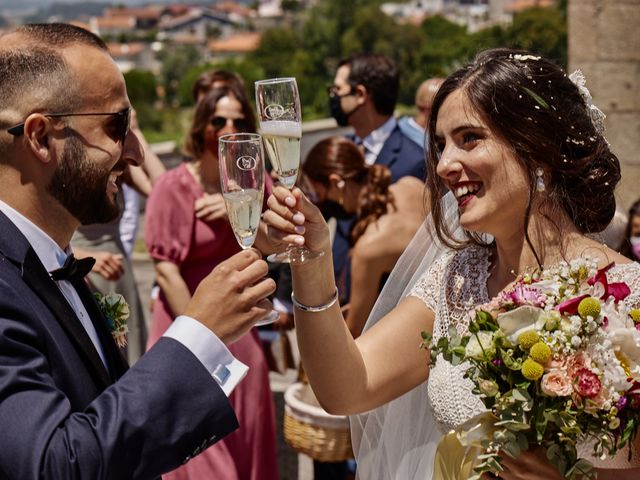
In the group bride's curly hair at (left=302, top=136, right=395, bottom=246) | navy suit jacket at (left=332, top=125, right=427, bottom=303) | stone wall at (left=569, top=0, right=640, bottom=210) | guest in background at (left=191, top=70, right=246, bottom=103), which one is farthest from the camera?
stone wall at (left=569, top=0, right=640, bottom=210)

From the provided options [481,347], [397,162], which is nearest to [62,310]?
[481,347]

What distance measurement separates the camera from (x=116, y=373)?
210 cm

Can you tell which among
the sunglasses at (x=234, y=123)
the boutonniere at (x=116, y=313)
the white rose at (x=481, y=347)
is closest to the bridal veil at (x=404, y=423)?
the white rose at (x=481, y=347)

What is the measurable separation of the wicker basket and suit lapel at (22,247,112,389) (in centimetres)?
239

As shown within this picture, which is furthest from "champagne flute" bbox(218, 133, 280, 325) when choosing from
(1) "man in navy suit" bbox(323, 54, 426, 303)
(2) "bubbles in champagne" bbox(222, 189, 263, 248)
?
(1) "man in navy suit" bbox(323, 54, 426, 303)

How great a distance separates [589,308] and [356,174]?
2.52 m

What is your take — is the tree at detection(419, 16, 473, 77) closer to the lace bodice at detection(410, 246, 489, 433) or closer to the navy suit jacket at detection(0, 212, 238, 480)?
the lace bodice at detection(410, 246, 489, 433)

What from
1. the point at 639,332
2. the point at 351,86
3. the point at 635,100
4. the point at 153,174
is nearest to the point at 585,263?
the point at 639,332

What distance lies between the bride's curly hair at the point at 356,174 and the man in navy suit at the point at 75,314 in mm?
2343

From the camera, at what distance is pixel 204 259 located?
4.47 m

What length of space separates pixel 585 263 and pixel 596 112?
0.70 m

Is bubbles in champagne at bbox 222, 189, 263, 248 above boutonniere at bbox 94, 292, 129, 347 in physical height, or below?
above

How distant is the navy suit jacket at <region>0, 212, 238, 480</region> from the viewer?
1595 mm

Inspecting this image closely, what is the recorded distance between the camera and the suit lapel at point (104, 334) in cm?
211
